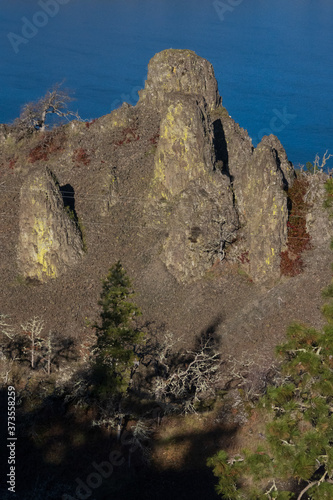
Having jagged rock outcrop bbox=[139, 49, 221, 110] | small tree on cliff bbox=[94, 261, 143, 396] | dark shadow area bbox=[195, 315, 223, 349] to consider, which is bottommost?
small tree on cliff bbox=[94, 261, 143, 396]

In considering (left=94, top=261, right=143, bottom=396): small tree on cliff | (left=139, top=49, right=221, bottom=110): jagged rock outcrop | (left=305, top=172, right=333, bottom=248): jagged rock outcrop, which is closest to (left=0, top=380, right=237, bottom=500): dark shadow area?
(left=94, top=261, right=143, bottom=396): small tree on cliff

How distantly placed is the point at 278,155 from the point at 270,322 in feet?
64.0

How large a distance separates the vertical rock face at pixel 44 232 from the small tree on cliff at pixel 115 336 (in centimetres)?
1783

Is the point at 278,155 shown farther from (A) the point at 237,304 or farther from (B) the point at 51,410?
(B) the point at 51,410

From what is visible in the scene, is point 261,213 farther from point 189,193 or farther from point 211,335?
point 211,335

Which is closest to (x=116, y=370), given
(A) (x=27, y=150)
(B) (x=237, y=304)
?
(B) (x=237, y=304)

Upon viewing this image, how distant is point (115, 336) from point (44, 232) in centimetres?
2080

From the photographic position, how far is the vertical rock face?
60750 mm

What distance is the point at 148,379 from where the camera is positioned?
55938 millimetres

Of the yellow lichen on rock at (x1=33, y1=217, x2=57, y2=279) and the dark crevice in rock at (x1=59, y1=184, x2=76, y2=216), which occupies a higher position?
the dark crevice in rock at (x1=59, y1=184, x2=76, y2=216)

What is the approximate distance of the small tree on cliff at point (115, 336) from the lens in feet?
144

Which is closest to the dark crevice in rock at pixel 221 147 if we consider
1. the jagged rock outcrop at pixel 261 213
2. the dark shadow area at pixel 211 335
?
the jagged rock outcrop at pixel 261 213

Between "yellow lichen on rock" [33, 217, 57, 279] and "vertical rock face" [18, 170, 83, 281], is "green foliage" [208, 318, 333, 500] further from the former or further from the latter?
"yellow lichen on rock" [33, 217, 57, 279]

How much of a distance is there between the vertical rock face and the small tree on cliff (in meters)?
17.8
